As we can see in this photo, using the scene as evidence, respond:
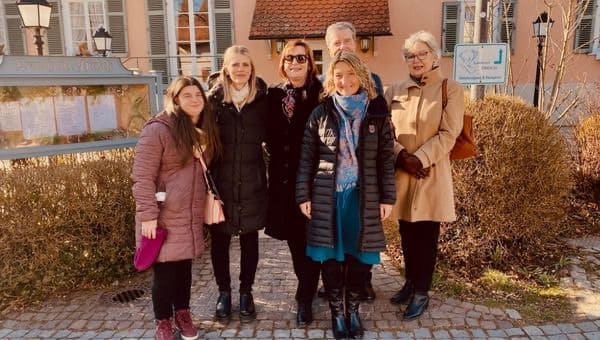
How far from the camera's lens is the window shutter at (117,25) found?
12391 millimetres

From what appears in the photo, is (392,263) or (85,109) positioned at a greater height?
(85,109)

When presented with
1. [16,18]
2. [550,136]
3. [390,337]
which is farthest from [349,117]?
[16,18]

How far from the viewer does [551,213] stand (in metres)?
3.94

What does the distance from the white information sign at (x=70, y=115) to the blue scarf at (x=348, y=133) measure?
7.51 ft

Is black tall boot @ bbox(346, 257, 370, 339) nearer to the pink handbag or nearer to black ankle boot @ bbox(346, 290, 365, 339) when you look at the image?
black ankle boot @ bbox(346, 290, 365, 339)

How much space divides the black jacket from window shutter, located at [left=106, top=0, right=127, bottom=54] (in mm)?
10985

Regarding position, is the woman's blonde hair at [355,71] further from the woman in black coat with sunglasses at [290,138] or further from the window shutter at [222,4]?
the window shutter at [222,4]

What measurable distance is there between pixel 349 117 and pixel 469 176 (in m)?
1.53

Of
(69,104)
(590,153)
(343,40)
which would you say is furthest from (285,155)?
(590,153)

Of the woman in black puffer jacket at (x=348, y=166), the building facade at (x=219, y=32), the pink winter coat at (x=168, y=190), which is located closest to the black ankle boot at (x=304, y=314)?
the woman in black puffer jacket at (x=348, y=166)

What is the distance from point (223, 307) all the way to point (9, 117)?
216 cm

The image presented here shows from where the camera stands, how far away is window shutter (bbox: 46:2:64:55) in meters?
12.5

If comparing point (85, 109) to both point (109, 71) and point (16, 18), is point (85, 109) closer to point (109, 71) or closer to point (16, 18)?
point (109, 71)

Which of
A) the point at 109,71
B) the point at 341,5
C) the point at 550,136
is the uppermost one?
the point at 341,5
